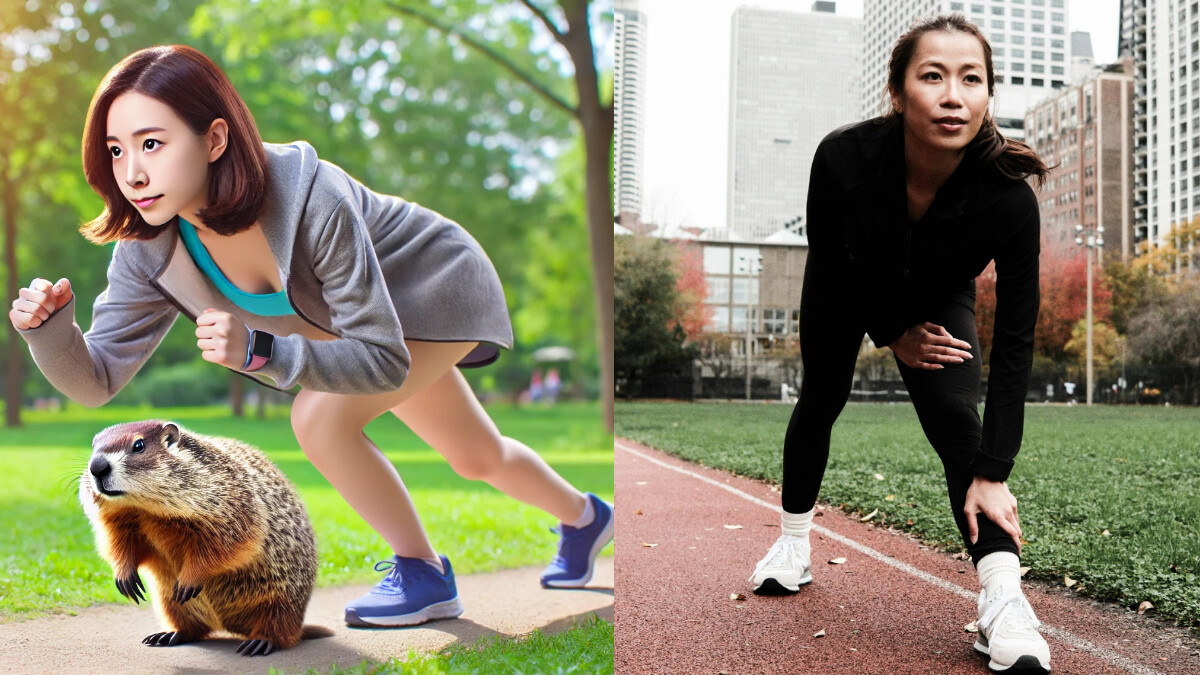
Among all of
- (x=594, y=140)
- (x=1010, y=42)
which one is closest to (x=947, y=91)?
(x=1010, y=42)

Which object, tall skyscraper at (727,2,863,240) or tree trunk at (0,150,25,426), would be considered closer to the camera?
tall skyscraper at (727,2,863,240)

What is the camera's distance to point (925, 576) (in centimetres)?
252

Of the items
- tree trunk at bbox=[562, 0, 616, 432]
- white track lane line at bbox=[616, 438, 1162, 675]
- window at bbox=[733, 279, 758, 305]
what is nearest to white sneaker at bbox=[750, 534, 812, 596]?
white track lane line at bbox=[616, 438, 1162, 675]

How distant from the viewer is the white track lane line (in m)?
2.16

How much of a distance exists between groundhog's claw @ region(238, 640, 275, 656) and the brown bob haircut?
3.43ft

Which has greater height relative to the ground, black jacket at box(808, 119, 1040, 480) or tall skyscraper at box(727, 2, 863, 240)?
tall skyscraper at box(727, 2, 863, 240)

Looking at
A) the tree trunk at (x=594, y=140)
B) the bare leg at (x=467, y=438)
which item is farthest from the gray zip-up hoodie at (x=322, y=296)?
the tree trunk at (x=594, y=140)

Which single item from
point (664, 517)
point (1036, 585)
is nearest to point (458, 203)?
point (664, 517)

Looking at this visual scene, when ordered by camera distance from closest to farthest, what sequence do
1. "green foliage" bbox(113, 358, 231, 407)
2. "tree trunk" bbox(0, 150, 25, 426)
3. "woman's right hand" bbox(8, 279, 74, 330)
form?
"woman's right hand" bbox(8, 279, 74, 330)
"tree trunk" bbox(0, 150, 25, 426)
"green foliage" bbox(113, 358, 231, 407)

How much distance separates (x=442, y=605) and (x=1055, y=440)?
1.86 meters

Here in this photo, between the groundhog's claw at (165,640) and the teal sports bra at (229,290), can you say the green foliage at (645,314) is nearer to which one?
the teal sports bra at (229,290)

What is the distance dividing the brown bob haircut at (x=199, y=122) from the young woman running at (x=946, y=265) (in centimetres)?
146

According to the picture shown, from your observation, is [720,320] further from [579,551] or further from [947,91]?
[947,91]

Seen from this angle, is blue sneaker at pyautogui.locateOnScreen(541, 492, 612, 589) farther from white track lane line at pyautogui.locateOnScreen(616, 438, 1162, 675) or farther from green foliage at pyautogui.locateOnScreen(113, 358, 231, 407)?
green foliage at pyautogui.locateOnScreen(113, 358, 231, 407)
